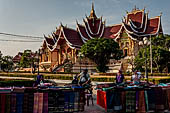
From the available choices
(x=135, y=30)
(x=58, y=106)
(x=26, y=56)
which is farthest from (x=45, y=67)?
(x=58, y=106)

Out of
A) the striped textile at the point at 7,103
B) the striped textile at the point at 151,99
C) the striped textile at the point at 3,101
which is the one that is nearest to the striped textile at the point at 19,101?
the striped textile at the point at 7,103

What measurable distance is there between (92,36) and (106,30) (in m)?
4.01

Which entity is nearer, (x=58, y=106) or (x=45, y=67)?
(x=58, y=106)

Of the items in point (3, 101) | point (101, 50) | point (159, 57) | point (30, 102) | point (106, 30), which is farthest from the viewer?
point (106, 30)

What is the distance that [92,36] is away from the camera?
132ft

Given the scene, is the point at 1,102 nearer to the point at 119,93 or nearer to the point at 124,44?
the point at 119,93

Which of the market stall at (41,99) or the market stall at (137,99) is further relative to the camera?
the market stall at (137,99)

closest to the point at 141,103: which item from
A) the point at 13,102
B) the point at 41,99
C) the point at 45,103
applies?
the point at 45,103

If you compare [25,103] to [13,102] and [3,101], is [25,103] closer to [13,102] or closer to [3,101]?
[13,102]

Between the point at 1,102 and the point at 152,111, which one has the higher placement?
the point at 1,102

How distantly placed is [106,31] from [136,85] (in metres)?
36.5

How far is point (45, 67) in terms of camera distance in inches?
1617

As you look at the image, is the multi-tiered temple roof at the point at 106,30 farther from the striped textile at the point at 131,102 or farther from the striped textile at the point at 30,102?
the striped textile at the point at 30,102

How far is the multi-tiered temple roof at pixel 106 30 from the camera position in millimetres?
36122
